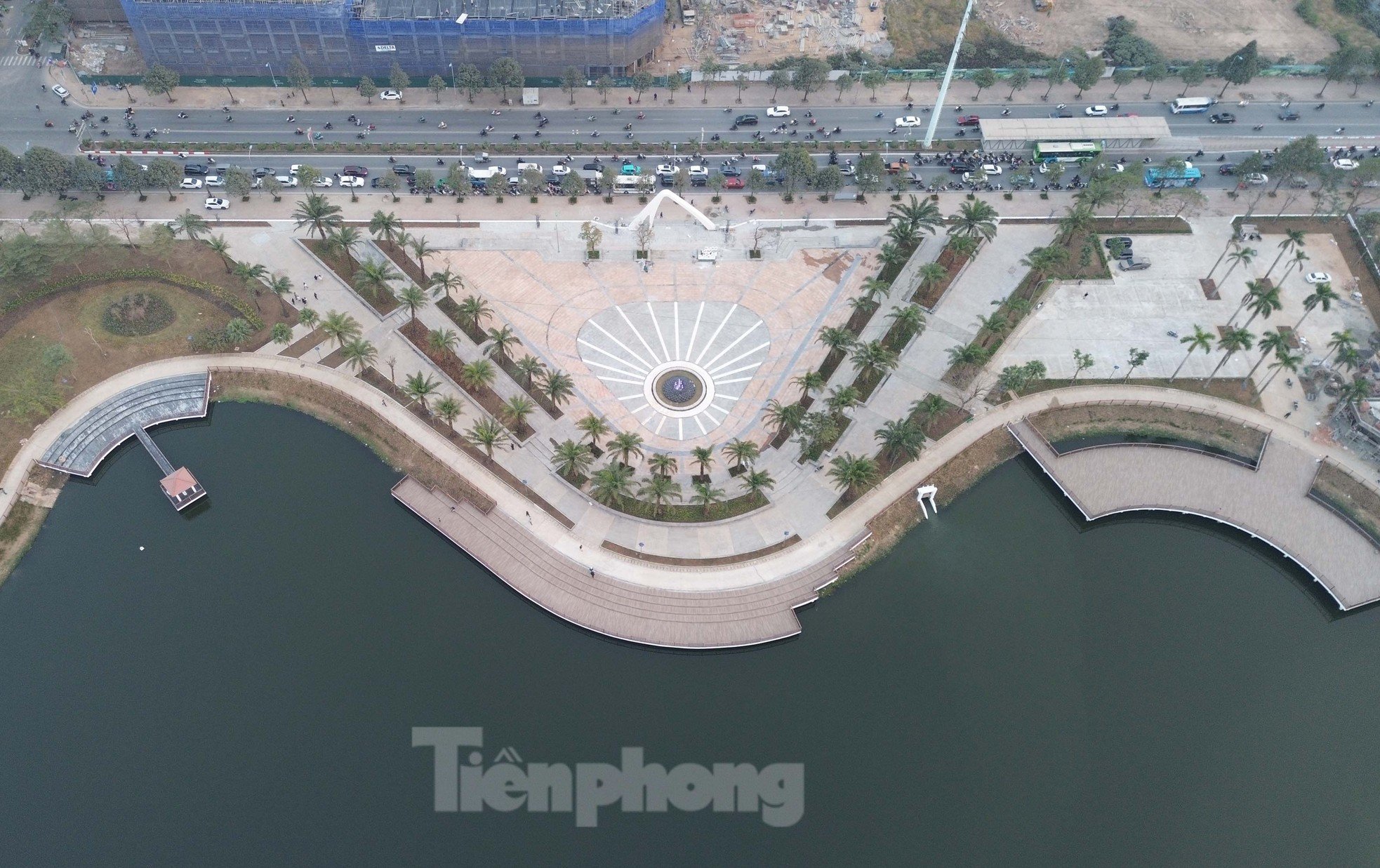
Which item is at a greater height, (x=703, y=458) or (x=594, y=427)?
(x=594, y=427)

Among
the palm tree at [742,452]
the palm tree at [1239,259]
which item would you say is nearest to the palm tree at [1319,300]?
the palm tree at [1239,259]

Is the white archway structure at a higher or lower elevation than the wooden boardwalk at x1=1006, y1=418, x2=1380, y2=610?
higher

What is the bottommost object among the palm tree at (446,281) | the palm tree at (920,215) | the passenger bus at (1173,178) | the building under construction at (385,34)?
the palm tree at (446,281)

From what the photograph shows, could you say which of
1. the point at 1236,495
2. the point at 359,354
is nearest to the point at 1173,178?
the point at 1236,495

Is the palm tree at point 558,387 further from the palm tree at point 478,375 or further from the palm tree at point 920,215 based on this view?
the palm tree at point 920,215

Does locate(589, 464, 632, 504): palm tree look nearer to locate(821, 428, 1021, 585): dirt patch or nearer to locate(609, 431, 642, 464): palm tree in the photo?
locate(609, 431, 642, 464): palm tree

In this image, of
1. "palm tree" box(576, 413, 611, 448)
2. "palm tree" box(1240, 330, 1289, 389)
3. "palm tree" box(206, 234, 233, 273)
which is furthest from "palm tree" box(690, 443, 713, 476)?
"palm tree" box(1240, 330, 1289, 389)

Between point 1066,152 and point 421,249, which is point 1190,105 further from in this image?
point 421,249
